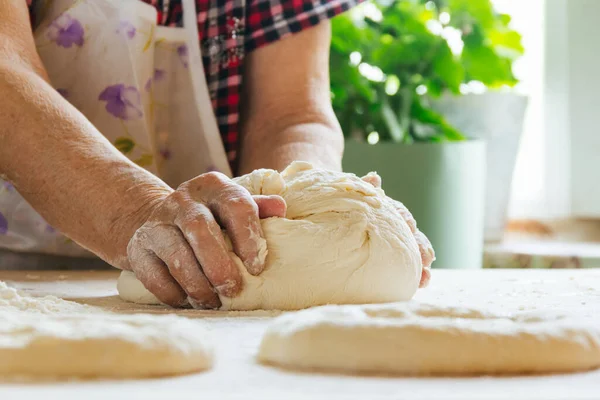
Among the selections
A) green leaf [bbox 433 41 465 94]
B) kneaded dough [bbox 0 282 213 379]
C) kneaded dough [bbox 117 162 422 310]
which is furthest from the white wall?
kneaded dough [bbox 0 282 213 379]

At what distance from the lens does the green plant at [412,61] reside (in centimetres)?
260

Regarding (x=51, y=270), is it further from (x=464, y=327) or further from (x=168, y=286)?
(x=464, y=327)

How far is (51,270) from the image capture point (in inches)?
63.7

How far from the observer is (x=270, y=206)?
1.12 m

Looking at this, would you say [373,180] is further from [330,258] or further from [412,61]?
[412,61]

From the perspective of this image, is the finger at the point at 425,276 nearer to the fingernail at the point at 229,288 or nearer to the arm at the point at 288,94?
the fingernail at the point at 229,288

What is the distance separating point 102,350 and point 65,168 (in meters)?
0.66

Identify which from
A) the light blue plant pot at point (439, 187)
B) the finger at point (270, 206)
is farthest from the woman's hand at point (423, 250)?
the light blue plant pot at point (439, 187)

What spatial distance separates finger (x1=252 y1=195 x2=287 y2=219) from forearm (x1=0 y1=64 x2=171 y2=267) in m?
0.15

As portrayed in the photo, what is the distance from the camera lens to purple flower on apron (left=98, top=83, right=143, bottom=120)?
1.62 m

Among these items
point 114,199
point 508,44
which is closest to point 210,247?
point 114,199

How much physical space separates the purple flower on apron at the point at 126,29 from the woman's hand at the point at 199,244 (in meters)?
0.62

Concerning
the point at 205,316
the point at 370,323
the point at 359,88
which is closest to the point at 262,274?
the point at 205,316

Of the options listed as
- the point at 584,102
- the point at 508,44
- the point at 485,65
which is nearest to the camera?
the point at 485,65
